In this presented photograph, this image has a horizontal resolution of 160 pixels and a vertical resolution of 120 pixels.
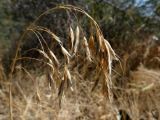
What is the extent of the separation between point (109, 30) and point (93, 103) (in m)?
3.25

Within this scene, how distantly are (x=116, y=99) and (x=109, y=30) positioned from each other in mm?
3244

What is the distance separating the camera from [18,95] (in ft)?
14.7

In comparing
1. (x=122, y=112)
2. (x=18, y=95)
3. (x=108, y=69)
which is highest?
(x=108, y=69)

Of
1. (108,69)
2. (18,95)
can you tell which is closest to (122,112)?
(18,95)

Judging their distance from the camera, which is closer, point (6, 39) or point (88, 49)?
point (88, 49)

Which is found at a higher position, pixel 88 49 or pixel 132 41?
pixel 88 49

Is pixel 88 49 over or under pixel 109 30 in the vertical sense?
over

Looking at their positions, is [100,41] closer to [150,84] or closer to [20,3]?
[150,84]

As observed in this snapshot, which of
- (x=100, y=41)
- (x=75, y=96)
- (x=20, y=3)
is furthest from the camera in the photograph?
(x=20, y=3)

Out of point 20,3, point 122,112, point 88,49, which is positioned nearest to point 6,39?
point 20,3

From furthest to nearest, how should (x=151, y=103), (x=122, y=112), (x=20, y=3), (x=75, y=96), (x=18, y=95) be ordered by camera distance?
(x=20, y=3), (x=18, y=95), (x=75, y=96), (x=151, y=103), (x=122, y=112)

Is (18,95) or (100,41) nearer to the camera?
(100,41)

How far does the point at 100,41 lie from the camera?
4.75 ft

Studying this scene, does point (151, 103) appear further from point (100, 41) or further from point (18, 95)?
point (100, 41)
